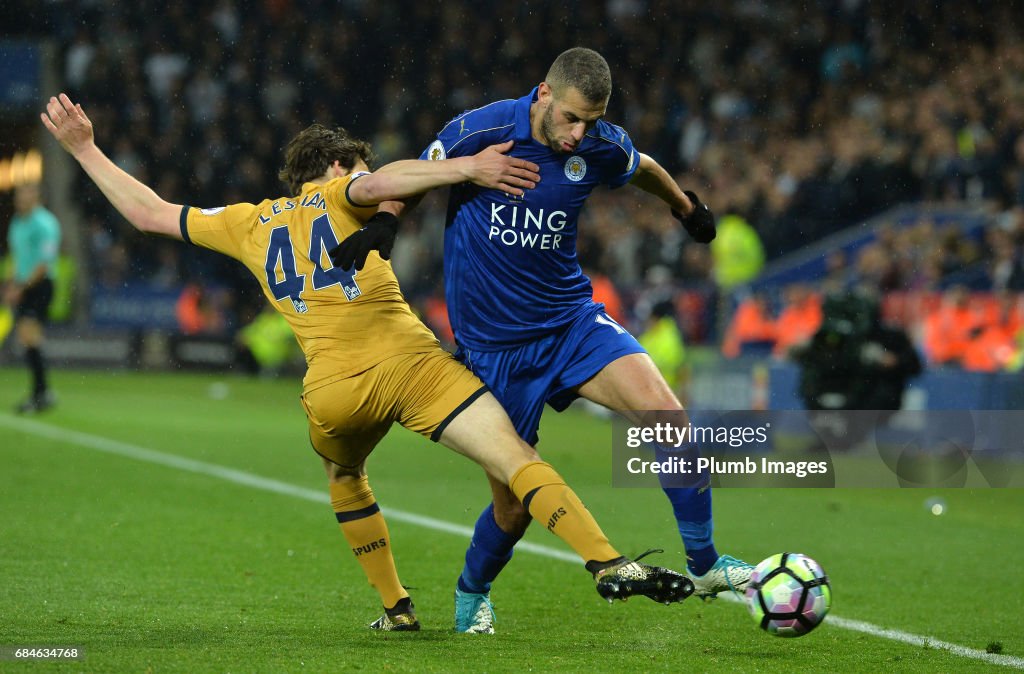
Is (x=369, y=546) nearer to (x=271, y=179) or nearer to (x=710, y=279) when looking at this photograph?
(x=710, y=279)

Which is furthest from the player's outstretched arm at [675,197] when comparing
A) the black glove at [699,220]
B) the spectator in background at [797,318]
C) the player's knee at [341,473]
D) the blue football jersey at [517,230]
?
the spectator in background at [797,318]

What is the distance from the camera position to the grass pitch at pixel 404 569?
4961mm

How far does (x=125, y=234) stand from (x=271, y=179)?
2.89 meters

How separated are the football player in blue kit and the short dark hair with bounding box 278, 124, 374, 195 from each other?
40cm

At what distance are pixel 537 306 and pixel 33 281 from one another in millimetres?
9601

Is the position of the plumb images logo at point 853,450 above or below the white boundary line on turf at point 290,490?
above

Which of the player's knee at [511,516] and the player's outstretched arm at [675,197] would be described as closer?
the player's knee at [511,516]

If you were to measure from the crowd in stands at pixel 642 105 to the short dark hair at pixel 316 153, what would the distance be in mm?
9764

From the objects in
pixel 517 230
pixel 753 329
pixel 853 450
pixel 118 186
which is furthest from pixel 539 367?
pixel 753 329

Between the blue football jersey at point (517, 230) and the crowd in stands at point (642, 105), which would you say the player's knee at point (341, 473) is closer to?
the blue football jersey at point (517, 230)

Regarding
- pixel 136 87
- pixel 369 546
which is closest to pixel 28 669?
pixel 369 546

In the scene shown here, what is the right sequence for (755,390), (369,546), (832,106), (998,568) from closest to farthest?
(369,546) < (998,568) < (755,390) < (832,106)

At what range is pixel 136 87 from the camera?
24.1 m

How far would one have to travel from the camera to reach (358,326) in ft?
16.9
